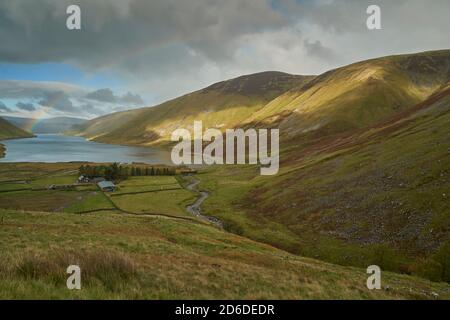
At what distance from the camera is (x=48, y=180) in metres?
141

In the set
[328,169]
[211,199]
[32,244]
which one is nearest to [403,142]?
[328,169]

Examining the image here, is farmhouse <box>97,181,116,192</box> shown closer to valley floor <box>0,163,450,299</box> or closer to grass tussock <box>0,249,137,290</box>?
valley floor <box>0,163,450,299</box>

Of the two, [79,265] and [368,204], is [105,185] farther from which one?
[79,265]

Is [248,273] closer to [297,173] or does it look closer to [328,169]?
[328,169]

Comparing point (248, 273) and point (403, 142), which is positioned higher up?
point (403, 142)

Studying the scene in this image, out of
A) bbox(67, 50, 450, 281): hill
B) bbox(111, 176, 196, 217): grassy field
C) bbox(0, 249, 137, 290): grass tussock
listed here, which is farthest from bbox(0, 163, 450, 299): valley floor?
bbox(111, 176, 196, 217): grassy field

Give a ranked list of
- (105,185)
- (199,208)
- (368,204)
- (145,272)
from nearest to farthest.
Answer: (145,272) → (368,204) → (199,208) → (105,185)

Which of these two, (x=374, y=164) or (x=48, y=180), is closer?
(x=374, y=164)

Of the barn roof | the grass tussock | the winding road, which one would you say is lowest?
the winding road

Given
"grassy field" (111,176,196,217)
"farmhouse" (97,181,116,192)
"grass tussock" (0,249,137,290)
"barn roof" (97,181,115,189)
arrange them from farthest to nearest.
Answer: "barn roof" (97,181,115,189)
"farmhouse" (97,181,116,192)
"grassy field" (111,176,196,217)
"grass tussock" (0,249,137,290)

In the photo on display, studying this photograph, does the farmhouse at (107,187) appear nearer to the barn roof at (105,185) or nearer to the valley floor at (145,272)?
the barn roof at (105,185)

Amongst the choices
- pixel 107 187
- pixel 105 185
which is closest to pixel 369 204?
pixel 107 187

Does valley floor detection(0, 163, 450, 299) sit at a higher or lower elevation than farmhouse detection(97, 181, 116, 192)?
lower

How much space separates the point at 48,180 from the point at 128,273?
471ft
